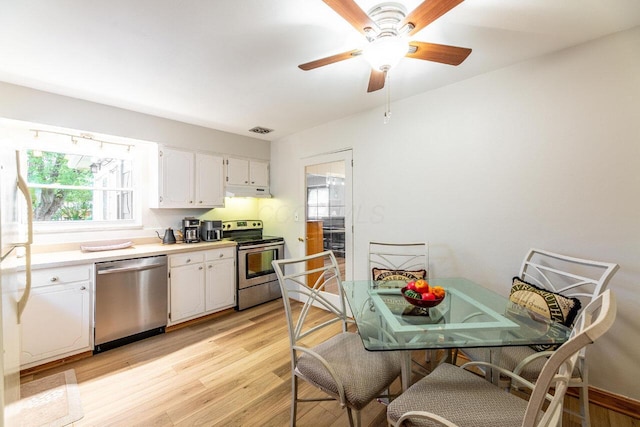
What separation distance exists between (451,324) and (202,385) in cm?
188

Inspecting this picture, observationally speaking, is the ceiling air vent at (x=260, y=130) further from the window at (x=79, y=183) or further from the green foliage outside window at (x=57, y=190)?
the green foliage outside window at (x=57, y=190)

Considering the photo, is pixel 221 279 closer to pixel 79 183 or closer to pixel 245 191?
pixel 245 191

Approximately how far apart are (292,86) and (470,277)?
2.33m

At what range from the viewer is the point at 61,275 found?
7.43ft

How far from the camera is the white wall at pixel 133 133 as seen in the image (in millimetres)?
2354

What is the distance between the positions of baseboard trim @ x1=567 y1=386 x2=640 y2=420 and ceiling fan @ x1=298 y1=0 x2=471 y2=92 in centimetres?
239

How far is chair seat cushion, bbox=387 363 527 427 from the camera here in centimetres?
104

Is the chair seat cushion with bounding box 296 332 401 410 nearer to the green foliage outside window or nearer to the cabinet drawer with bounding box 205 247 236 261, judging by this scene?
the cabinet drawer with bounding box 205 247 236 261

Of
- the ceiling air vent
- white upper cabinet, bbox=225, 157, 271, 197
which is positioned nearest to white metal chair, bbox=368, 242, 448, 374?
white upper cabinet, bbox=225, 157, 271, 197

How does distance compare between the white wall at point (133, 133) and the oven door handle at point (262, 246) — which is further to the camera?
the oven door handle at point (262, 246)

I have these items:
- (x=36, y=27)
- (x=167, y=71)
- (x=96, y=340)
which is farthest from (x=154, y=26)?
(x=96, y=340)

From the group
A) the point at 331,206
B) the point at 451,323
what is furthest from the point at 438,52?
the point at 331,206

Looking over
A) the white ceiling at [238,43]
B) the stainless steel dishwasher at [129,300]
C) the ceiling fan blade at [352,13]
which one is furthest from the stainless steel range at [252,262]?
the ceiling fan blade at [352,13]

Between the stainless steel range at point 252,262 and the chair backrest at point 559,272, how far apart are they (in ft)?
9.56
